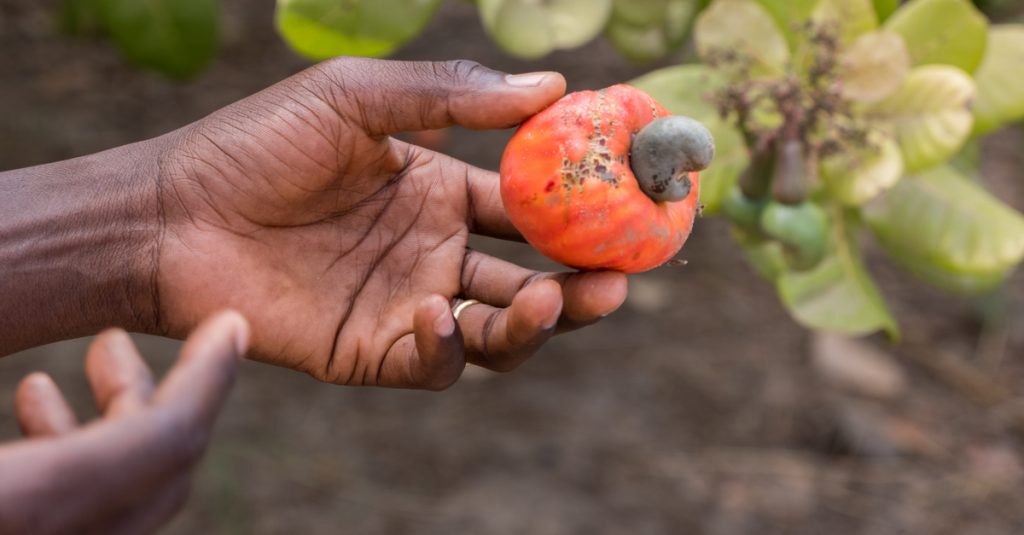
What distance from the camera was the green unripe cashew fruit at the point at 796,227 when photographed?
1.26m

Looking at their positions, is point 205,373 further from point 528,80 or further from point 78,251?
point 78,251

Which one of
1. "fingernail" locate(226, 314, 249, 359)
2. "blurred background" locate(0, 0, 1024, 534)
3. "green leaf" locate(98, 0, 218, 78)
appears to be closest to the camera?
"fingernail" locate(226, 314, 249, 359)

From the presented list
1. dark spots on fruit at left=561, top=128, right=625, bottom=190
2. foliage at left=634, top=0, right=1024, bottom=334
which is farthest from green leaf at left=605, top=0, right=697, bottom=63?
dark spots on fruit at left=561, top=128, right=625, bottom=190

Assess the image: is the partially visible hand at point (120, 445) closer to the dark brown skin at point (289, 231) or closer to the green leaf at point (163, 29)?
the dark brown skin at point (289, 231)

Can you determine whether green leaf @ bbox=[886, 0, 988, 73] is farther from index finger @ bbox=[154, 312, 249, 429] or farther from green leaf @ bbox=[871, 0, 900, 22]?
index finger @ bbox=[154, 312, 249, 429]

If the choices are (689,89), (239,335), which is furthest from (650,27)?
(239,335)

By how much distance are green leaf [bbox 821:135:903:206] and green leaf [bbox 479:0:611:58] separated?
0.38m

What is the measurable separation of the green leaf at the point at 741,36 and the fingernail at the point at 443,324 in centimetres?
56

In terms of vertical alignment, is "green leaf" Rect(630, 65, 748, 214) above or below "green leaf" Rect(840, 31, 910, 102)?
below

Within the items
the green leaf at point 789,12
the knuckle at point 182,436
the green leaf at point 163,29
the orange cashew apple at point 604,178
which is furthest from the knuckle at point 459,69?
the green leaf at point 163,29

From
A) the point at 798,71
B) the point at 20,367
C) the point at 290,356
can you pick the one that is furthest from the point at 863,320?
the point at 20,367

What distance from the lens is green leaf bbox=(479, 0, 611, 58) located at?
136 centimetres

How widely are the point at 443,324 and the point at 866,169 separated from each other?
0.62 m

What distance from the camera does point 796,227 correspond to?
1.26 metres
